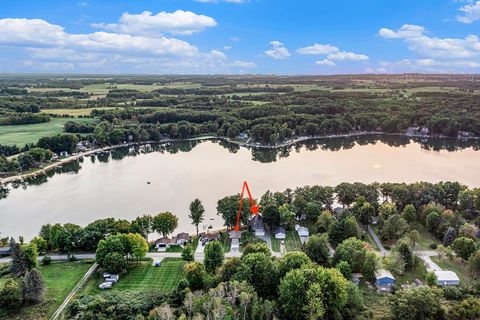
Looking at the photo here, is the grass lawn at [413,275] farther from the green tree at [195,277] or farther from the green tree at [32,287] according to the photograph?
the green tree at [32,287]

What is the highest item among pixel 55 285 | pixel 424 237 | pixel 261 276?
pixel 261 276

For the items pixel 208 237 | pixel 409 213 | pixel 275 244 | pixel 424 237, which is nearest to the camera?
pixel 275 244

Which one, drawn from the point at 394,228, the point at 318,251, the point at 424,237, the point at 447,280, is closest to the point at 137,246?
the point at 318,251

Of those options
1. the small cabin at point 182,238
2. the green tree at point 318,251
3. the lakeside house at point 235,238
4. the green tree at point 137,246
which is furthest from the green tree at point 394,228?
the green tree at point 137,246

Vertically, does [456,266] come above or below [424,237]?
below

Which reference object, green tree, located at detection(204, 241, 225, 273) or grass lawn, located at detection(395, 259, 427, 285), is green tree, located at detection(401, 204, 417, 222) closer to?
grass lawn, located at detection(395, 259, 427, 285)

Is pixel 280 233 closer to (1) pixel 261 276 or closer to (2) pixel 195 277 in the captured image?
(1) pixel 261 276

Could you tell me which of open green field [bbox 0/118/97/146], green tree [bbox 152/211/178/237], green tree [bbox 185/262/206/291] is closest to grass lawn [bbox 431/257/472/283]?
green tree [bbox 185/262/206/291]

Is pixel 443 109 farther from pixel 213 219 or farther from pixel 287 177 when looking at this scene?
pixel 213 219
